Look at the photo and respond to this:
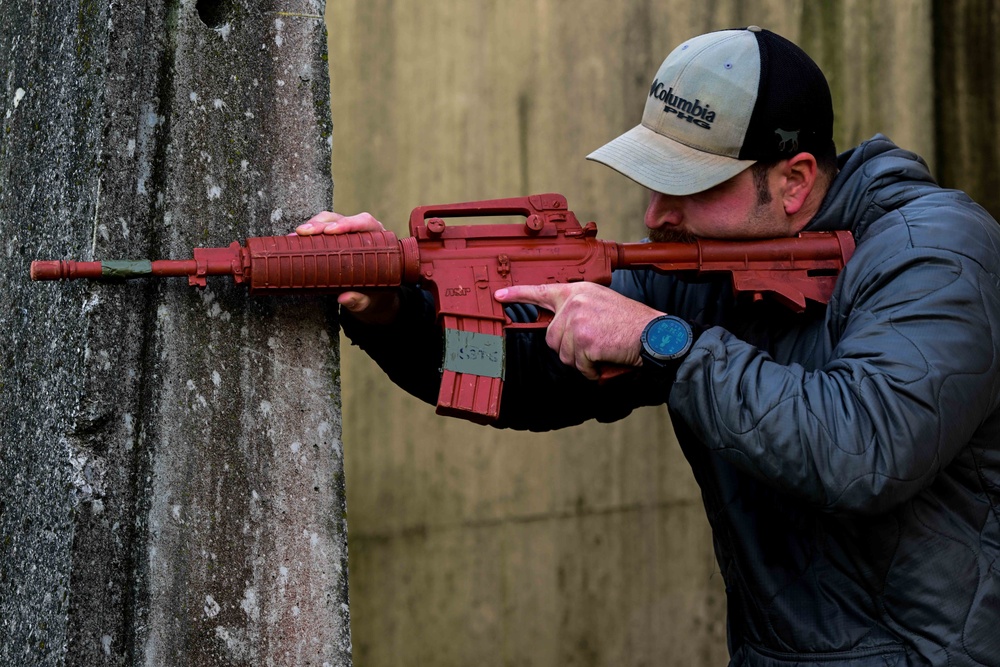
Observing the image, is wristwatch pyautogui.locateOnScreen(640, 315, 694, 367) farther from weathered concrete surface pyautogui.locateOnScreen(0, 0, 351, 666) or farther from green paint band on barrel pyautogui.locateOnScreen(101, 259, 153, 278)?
green paint band on barrel pyautogui.locateOnScreen(101, 259, 153, 278)

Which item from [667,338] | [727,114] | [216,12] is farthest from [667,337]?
[216,12]

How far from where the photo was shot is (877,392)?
6.29 feet

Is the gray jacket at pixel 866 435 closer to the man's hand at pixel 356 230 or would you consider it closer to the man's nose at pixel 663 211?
the man's hand at pixel 356 230

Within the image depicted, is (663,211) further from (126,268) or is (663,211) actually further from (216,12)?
(126,268)

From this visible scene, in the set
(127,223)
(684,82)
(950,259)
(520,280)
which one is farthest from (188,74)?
(950,259)

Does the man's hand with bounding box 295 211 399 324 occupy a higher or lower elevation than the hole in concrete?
lower

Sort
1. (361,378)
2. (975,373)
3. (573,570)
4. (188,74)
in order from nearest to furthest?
(975,373) → (188,74) → (361,378) → (573,570)

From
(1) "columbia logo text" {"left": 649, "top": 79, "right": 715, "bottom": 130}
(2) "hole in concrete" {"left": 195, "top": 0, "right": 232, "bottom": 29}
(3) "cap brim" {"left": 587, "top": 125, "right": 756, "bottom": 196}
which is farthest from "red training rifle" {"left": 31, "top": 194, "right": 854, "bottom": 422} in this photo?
(2) "hole in concrete" {"left": 195, "top": 0, "right": 232, "bottom": 29}

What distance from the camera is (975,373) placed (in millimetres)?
1948

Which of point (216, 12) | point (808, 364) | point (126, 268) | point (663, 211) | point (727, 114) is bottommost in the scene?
point (808, 364)

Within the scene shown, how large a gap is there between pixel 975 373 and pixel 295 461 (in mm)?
1133

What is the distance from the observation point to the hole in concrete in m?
2.15

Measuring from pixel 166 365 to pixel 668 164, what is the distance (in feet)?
3.19

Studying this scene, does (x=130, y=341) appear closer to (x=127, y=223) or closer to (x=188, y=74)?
(x=127, y=223)
